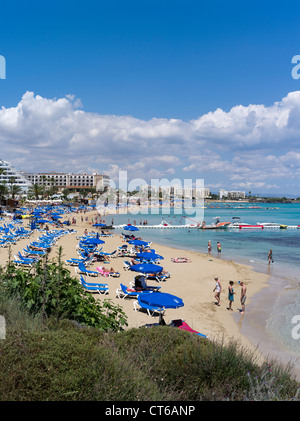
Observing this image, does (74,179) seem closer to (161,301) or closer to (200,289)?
(200,289)

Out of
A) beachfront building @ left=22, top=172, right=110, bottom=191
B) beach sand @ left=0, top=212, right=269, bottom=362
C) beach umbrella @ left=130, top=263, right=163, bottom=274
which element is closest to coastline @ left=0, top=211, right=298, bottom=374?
beach sand @ left=0, top=212, right=269, bottom=362

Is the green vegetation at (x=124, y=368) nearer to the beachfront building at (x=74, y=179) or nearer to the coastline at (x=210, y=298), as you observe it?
the coastline at (x=210, y=298)

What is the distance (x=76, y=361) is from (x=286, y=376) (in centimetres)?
270

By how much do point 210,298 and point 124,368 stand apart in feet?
34.6

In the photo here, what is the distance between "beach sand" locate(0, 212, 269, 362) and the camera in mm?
9805

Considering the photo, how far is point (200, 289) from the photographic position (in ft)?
47.8

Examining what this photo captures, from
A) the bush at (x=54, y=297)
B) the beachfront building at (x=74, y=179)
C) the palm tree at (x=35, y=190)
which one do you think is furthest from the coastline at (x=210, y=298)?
the beachfront building at (x=74, y=179)

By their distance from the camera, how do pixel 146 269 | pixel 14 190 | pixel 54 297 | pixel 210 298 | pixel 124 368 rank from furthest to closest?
pixel 14 190
pixel 146 269
pixel 210 298
pixel 54 297
pixel 124 368

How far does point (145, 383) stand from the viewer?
10.8 feet

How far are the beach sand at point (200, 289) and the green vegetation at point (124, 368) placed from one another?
2.76 feet

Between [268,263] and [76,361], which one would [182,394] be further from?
[268,263]

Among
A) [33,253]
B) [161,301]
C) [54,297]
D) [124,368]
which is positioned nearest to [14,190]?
[33,253]

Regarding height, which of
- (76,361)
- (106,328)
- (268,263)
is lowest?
(268,263)
